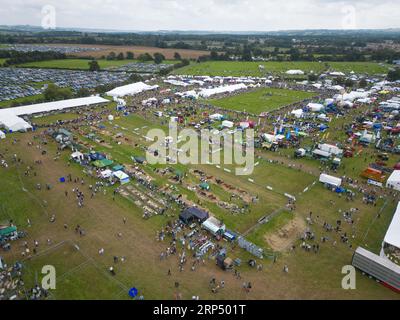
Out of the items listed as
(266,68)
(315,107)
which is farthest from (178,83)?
(266,68)

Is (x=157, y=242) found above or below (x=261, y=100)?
below

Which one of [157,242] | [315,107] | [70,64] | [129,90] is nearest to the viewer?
[157,242]

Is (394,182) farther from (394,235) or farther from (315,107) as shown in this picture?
(315,107)

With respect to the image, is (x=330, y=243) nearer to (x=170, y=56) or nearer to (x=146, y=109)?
(x=146, y=109)

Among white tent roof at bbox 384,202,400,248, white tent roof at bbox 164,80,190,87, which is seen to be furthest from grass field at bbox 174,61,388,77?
white tent roof at bbox 384,202,400,248

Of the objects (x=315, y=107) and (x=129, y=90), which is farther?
(x=129, y=90)

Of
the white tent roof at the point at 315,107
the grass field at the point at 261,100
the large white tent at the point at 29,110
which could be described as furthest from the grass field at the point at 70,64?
the white tent roof at the point at 315,107

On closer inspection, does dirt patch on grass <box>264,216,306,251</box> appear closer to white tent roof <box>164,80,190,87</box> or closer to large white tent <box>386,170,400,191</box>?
large white tent <box>386,170,400,191</box>
